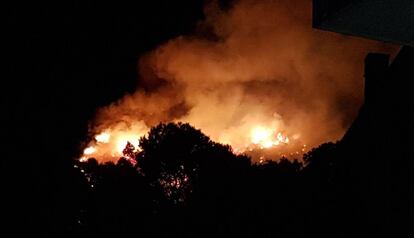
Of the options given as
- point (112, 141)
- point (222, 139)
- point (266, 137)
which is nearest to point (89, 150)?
point (112, 141)

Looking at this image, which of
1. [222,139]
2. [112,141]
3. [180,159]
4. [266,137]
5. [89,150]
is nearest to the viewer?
[180,159]

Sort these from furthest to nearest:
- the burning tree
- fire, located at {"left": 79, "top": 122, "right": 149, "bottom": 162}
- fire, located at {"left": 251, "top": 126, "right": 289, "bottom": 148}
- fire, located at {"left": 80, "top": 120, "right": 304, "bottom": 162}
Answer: fire, located at {"left": 79, "top": 122, "right": 149, "bottom": 162} → fire, located at {"left": 80, "top": 120, "right": 304, "bottom": 162} → fire, located at {"left": 251, "top": 126, "right": 289, "bottom": 148} → the burning tree

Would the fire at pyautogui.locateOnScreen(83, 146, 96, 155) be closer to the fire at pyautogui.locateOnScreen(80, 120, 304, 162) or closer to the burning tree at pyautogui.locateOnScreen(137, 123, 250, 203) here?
the fire at pyautogui.locateOnScreen(80, 120, 304, 162)

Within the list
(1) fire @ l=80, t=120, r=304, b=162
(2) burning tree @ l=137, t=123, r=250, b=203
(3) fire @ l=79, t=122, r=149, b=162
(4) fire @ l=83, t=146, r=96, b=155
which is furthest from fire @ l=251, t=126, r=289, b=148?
(2) burning tree @ l=137, t=123, r=250, b=203

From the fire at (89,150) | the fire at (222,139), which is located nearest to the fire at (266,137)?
the fire at (222,139)

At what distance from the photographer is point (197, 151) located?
1867 cm

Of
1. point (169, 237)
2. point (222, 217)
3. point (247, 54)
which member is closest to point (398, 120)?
point (222, 217)

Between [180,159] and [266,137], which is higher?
[266,137]

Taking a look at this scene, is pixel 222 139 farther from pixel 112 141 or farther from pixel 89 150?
pixel 89 150

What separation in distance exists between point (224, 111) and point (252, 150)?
6816mm

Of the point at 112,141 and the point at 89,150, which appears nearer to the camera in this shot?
the point at 89,150

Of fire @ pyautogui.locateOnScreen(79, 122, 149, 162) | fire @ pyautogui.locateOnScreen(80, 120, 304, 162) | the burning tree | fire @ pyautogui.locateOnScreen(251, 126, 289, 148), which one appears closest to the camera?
the burning tree


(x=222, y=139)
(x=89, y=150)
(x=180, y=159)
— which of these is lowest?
(x=180, y=159)

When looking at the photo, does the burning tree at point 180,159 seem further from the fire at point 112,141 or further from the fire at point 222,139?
the fire at point 112,141
